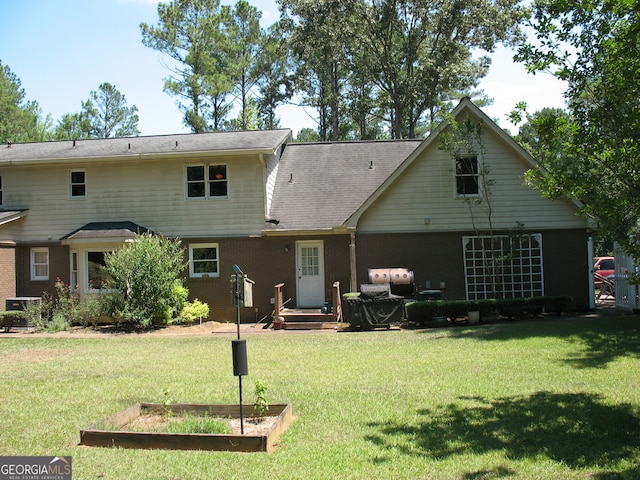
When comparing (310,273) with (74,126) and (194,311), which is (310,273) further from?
(74,126)

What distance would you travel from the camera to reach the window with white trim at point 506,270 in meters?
19.0

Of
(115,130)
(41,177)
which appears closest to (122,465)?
(41,177)

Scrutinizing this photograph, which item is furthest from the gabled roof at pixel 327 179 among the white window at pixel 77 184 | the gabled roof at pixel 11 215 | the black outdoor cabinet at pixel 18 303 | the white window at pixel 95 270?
the gabled roof at pixel 11 215

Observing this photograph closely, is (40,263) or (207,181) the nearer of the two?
(207,181)

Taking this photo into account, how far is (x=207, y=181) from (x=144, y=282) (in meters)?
4.51

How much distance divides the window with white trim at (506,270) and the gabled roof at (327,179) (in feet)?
14.3

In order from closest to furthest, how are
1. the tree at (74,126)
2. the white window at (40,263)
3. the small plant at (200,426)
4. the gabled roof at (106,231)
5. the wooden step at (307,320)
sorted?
the small plant at (200,426) < the wooden step at (307,320) < the gabled roof at (106,231) < the white window at (40,263) < the tree at (74,126)

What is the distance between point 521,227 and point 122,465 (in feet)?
50.4

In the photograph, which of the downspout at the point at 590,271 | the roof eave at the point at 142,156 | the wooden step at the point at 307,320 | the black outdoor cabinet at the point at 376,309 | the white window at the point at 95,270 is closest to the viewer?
the black outdoor cabinet at the point at 376,309

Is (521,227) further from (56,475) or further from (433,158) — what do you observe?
(56,475)

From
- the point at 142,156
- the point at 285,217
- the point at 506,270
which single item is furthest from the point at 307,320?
the point at 142,156

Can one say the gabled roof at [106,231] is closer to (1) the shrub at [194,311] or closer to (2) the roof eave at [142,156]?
(2) the roof eave at [142,156]

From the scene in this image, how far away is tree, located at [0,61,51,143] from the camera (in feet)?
140

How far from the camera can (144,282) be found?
17953mm
